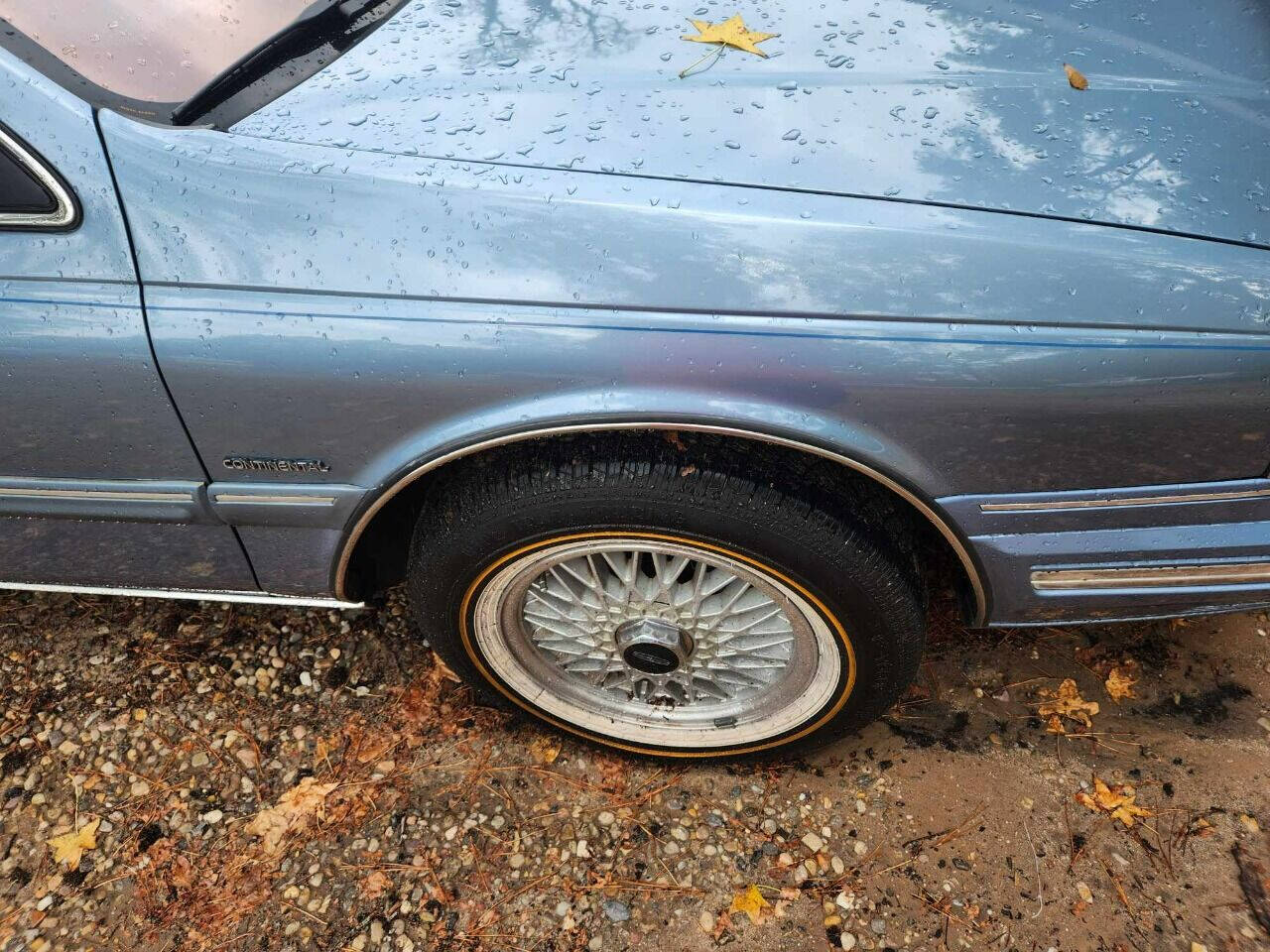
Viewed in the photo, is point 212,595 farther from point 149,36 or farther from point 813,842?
point 813,842

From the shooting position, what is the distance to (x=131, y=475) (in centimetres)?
171

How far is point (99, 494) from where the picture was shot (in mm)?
1750

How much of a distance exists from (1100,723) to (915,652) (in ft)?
2.63

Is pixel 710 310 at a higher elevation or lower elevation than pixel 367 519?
higher

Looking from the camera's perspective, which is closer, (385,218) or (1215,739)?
(385,218)

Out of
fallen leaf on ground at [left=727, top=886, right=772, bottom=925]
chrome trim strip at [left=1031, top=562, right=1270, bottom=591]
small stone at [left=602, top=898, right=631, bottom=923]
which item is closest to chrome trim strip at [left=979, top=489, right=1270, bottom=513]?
chrome trim strip at [left=1031, top=562, right=1270, bottom=591]

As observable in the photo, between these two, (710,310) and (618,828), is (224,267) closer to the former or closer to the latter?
(710,310)

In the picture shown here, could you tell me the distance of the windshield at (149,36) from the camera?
1562 millimetres

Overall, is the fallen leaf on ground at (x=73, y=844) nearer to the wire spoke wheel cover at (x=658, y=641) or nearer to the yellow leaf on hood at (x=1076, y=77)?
the wire spoke wheel cover at (x=658, y=641)

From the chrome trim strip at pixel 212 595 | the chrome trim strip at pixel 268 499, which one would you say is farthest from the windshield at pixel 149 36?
the chrome trim strip at pixel 212 595

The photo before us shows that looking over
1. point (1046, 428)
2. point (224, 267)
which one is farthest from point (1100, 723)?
point (224, 267)

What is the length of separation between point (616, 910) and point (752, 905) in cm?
30

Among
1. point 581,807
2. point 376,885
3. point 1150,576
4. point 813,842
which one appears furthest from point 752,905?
point 1150,576

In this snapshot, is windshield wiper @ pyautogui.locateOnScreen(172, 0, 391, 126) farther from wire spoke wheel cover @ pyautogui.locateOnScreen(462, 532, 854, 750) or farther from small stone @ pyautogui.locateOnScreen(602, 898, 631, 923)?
small stone @ pyautogui.locateOnScreen(602, 898, 631, 923)
